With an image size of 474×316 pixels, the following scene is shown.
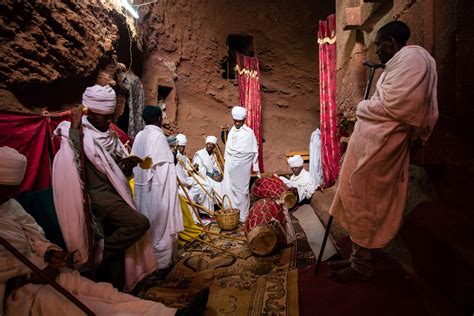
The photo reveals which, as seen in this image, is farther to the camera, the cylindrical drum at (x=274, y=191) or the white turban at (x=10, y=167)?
the cylindrical drum at (x=274, y=191)

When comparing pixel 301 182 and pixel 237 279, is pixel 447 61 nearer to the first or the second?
pixel 237 279

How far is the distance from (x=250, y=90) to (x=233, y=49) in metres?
2.53

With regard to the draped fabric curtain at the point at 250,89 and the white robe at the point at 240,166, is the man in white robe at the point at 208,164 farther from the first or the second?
the draped fabric curtain at the point at 250,89

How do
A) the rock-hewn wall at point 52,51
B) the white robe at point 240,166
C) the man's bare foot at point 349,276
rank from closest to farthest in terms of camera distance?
1. the man's bare foot at point 349,276
2. the rock-hewn wall at point 52,51
3. the white robe at point 240,166

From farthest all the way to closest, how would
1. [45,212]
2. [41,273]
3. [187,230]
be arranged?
[187,230] < [45,212] < [41,273]

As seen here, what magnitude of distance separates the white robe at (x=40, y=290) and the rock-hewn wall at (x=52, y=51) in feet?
6.90

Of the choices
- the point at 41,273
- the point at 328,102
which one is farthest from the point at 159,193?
the point at 328,102

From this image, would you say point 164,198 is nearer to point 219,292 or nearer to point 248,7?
point 219,292

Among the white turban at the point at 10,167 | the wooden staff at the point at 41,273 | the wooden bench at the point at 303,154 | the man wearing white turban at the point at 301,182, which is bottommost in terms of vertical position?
the man wearing white turban at the point at 301,182

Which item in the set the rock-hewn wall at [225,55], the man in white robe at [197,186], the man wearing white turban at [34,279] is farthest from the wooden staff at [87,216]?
the rock-hewn wall at [225,55]

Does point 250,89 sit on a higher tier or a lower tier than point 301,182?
higher

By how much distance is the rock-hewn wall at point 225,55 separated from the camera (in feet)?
29.2

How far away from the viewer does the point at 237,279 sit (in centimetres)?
Result: 308

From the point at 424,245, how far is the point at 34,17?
201 inches
